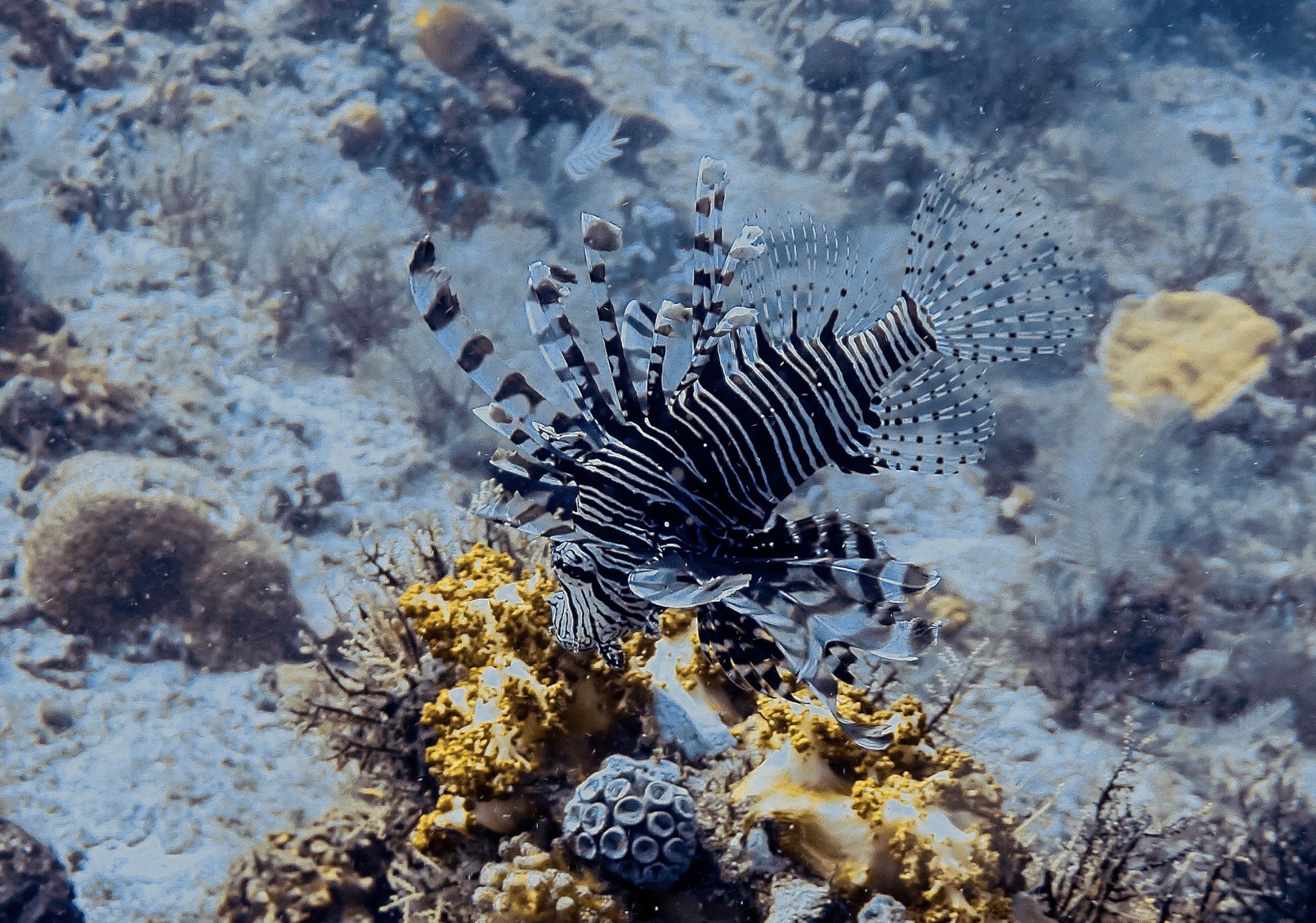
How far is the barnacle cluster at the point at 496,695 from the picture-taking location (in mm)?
2553

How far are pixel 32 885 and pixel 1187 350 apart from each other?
8600mm

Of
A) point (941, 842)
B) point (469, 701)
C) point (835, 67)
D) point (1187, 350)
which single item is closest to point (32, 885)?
point (469, 701)

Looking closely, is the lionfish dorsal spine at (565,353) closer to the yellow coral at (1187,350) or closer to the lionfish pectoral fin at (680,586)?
the lionfish pectoral fin at (680,586)

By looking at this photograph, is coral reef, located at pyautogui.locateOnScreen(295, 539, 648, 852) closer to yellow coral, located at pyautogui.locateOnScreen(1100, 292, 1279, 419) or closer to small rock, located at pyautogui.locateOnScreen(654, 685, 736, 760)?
small rock, located at pyautogui.locateOnScreen(654, 685, 736, 760)

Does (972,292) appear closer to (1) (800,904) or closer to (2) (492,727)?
(1) (800,904)

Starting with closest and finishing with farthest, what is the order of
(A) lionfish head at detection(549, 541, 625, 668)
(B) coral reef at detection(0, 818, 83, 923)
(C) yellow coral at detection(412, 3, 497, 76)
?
(A) lionfish head at detection(549, 541, 625, 668)
(B) coral reef at detection(0, 818, 83, 923)
(C) yellow coral at detection(412, 3, 497, 76)

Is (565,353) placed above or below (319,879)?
above

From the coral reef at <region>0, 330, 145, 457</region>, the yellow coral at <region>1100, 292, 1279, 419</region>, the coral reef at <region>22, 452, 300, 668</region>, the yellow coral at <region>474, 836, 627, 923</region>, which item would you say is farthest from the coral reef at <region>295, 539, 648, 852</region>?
the yellow coral at <region>1100, 292, 1279, 419</region>

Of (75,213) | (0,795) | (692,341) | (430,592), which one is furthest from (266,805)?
(75,213)

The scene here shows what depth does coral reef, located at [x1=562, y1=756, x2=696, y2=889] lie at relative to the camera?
2324 mm

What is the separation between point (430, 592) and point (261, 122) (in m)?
7.86

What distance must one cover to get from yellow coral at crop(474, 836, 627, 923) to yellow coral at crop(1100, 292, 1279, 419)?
18.6 ft

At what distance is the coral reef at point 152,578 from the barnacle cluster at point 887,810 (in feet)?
14.6

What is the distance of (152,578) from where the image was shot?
5879 millimetres
